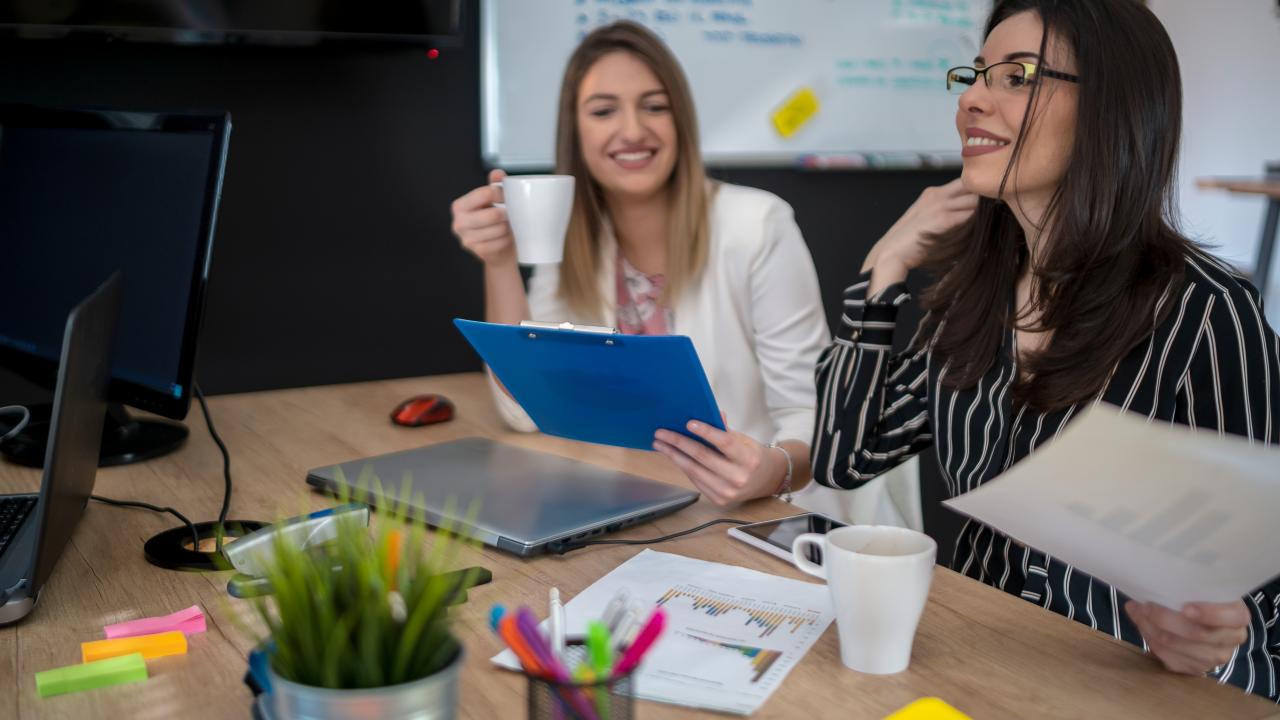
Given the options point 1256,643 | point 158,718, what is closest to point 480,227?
point 158,718

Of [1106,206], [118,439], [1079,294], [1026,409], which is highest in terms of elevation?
Answer: [1106,206]

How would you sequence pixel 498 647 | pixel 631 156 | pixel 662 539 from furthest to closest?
1. pixel 631 156
2. pixel 662 539
3. pixel 498 647

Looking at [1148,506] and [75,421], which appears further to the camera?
[75,421]

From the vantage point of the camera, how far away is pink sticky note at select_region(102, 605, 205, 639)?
88cm

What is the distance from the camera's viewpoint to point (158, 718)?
0.75 m

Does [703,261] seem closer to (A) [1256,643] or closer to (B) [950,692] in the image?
(A) [1256,643]

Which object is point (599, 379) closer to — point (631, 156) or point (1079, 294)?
point (1079, 294)

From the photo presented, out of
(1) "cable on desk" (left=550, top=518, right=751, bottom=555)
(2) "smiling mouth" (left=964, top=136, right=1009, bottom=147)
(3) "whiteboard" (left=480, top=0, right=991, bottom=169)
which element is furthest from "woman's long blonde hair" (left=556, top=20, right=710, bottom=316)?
(1) "cable on desk" (left=550, top=518, right=751, bottom=555)

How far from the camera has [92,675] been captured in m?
0.79

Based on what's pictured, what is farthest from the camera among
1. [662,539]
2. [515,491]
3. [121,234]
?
[121,234]

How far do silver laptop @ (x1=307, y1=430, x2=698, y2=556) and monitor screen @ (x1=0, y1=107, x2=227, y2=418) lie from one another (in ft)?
0.84

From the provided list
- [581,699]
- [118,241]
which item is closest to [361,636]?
[581,699]

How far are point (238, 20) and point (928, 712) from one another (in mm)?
1427

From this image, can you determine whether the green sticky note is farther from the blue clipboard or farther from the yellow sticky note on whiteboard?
the yellow sticky note on whiteboard
